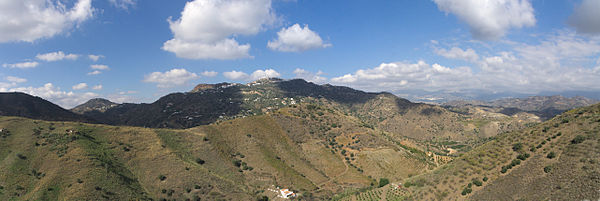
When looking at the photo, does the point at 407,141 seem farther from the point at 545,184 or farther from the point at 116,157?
the point at 116,157

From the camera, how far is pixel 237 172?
80.4 m

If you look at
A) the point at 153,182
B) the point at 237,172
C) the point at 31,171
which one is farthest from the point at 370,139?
the point at 31,171

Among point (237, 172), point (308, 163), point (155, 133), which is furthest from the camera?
point (308, 163)

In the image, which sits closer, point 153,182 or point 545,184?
point 545,184

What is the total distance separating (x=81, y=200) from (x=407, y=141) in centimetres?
13003

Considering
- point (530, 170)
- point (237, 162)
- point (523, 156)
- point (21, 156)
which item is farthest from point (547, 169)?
point (21, 156)

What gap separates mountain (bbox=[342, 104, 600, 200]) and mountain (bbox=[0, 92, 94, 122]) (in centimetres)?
17968

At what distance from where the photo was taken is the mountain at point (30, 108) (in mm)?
142250

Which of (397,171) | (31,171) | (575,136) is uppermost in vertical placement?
(575,136)

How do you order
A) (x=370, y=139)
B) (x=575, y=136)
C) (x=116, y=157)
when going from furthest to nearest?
(x=370, y=139) → (x=116, y=157) → (x=575, y=136)

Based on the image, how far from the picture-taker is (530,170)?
1703 inches

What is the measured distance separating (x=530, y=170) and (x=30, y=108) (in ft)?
709

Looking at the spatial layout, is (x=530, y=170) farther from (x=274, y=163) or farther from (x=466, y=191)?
(x=274, y=163)

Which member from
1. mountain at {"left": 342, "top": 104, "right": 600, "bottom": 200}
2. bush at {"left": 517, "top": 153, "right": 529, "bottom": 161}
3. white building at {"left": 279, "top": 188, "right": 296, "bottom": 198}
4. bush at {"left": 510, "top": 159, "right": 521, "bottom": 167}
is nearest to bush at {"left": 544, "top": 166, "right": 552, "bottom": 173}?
mountain at {"left": 342, "top": 104, "right": 600, "bottom": 200}
